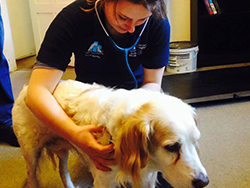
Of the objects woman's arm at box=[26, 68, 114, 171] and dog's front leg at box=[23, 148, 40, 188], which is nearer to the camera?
woman's arm at box=[26, 68, 114, 171]

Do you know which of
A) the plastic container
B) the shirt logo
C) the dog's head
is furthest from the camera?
the plastic container

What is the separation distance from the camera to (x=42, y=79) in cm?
110

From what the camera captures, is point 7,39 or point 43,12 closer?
point 7,39

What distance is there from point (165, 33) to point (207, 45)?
2359 mm

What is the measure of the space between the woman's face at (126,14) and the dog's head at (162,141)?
1.04 ft

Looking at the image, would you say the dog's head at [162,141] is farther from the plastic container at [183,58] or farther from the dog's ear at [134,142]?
the plastic container at [183,58]

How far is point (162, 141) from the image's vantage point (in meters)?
0.84

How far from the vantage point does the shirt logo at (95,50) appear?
1.29 metres

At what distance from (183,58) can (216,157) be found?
157 cm

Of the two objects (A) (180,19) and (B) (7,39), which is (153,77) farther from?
(B) (7,39)

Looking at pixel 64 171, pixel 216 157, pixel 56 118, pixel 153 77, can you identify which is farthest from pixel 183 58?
pixel 56 118

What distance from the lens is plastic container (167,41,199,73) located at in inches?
118

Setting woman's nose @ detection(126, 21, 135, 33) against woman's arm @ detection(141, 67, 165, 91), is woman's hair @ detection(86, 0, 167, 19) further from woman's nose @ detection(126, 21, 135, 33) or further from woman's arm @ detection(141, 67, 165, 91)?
woman's arm @ detection(141, 67, 165, 91)

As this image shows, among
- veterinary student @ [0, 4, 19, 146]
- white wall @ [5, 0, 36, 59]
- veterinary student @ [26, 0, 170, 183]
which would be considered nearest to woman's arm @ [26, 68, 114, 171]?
veterinary student @ [26, 0, 170, 183]
